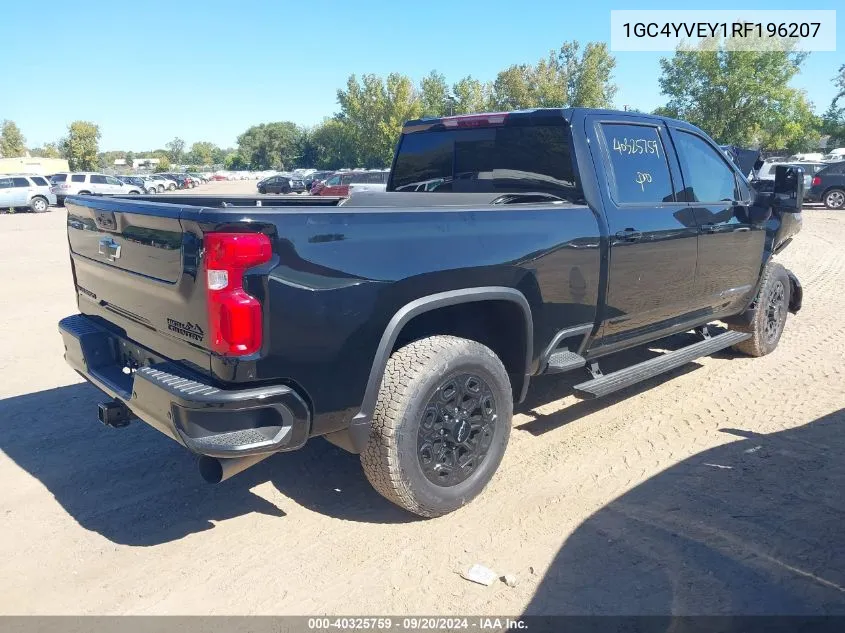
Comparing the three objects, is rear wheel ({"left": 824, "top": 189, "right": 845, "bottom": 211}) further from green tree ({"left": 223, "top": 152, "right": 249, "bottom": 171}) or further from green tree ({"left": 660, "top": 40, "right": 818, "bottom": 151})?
green tree ({"left": 223, "top": 152, "right": 249, "bottom": 171})

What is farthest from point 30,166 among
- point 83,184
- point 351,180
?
point 351,180

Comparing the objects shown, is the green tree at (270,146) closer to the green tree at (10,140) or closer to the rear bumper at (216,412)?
the green tree at (10,140)

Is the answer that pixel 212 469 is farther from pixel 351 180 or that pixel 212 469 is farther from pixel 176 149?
pixel 176 149

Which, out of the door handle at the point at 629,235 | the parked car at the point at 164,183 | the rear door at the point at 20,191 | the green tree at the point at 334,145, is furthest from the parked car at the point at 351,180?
the green tree at the point at 334,145

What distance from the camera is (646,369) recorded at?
4422mm

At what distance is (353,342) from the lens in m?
2.87

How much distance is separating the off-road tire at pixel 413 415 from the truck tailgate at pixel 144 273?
853mm

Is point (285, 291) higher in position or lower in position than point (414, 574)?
higher

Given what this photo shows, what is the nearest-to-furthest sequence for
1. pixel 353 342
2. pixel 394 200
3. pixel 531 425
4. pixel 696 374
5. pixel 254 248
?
pixel 254 248, pixel 353 342, pixel 394 200, pixel 531 425, pixel 696 374

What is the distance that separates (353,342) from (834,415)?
3714mm

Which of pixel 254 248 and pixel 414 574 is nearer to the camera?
pixel 254 248

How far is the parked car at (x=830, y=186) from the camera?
878 inches

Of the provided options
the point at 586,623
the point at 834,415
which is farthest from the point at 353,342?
the point at 834,415

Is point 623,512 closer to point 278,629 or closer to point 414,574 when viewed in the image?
point 414,574
